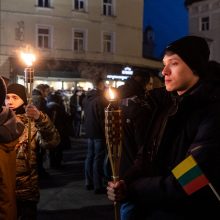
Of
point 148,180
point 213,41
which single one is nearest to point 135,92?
point 148,180

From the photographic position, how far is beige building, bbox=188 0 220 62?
4162 centimetres

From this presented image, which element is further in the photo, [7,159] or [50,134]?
[50,134]

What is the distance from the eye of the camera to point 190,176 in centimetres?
234

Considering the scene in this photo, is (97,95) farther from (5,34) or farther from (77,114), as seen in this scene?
(5,34)

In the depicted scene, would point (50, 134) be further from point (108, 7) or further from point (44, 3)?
point (108, 7)

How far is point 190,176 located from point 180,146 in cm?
21

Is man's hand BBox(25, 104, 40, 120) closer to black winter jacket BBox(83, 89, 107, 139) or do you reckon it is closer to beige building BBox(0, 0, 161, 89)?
black winter jacket BBox(83, 89, 107, 139)

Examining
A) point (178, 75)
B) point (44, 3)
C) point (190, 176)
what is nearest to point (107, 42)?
point (44, 3)

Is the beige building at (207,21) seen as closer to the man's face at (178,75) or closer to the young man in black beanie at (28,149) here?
the young man in black beanie at (28,149)

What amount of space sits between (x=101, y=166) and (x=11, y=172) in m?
→ 5.33

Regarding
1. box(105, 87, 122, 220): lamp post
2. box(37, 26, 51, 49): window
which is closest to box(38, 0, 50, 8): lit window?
box(37, 26, 51, 49): window

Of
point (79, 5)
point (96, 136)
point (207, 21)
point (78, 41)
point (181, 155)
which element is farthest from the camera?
point (207, 21)

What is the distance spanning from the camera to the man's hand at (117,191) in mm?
2586

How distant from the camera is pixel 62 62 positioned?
31.6 metres
